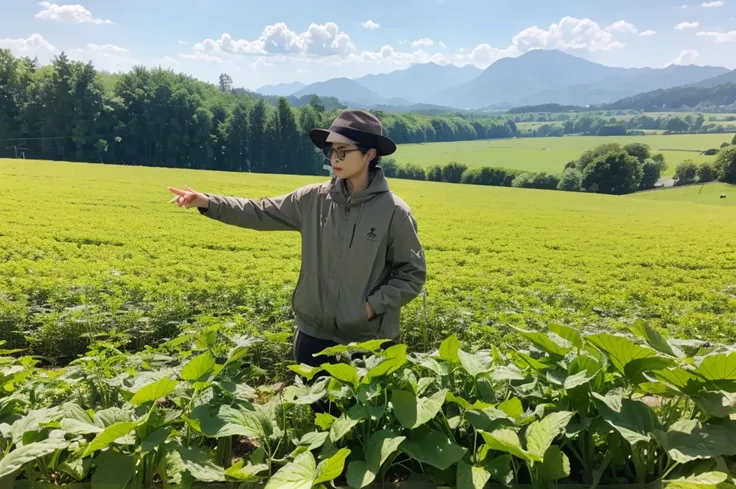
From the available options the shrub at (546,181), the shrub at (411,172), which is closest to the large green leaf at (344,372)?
the shrub at (411,172)

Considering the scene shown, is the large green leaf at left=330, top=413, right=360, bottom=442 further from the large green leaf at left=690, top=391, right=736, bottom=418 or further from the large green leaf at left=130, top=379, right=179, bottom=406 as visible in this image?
the large green leaf at left=690, top=391, right=736, bottom=418

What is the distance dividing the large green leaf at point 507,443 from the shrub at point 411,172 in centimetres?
4740

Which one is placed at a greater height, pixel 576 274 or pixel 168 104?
Result: pixel 168 104

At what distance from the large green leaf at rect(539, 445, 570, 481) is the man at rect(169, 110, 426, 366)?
1426mm

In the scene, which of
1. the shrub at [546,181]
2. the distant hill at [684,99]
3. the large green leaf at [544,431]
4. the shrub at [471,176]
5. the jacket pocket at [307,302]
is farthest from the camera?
the distant hill at [684,99]

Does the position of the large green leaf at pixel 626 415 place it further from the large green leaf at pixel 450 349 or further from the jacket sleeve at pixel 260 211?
the jacket sleeve at pixel 260 211

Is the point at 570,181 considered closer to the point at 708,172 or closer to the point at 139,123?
the point at 708,172

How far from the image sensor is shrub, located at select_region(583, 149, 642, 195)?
4188cm

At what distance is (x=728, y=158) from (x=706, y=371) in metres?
36.4

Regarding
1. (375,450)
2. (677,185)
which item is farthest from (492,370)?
(677,185)

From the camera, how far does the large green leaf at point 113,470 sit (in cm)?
159

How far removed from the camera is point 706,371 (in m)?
1.74

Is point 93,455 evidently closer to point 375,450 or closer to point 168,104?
point 375,450

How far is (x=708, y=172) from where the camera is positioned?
109 feet
